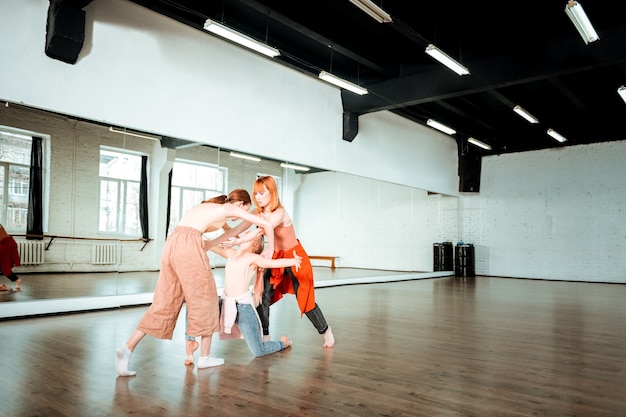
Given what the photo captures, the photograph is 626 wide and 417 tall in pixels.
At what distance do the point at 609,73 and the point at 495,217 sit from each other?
5.33 metres

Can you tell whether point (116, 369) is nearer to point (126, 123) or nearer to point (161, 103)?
point (126, 123)

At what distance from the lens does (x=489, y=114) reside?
36.2ft

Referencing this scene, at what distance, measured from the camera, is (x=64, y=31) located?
184 inches

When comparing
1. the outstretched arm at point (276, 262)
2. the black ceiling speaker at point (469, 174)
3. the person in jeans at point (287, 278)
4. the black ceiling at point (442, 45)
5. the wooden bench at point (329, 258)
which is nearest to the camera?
the outstretched arm at point (276, 262)

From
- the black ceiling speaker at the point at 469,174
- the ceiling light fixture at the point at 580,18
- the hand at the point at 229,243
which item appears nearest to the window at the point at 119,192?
the hand at the point at 229,243

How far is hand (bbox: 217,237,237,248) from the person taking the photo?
3157 mm

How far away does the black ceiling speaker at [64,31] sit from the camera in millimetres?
4633

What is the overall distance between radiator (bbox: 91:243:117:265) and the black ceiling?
3.15m

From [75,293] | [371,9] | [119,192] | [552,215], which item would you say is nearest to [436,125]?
[552,215]

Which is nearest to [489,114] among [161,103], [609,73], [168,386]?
[609,73]

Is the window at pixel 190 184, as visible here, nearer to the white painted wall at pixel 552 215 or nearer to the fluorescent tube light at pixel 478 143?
the fluorescent tube light at pixel 478 143

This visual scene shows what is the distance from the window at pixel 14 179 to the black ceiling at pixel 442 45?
7.72 ft

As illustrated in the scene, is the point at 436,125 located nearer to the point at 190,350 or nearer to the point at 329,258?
the point at 329,258

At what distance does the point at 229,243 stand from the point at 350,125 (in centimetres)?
624
